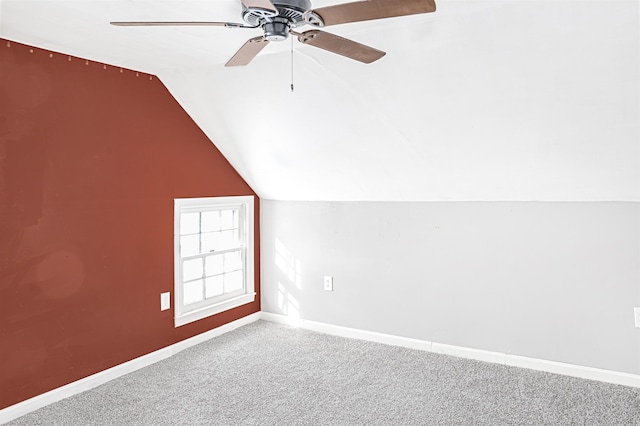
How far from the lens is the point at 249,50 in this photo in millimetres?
2191

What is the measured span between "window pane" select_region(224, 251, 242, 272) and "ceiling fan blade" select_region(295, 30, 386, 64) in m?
2.87

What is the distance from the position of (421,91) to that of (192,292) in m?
2.63

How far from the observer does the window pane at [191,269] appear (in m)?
4.12

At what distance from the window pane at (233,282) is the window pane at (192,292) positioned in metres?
0.34

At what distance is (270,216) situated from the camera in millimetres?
4766

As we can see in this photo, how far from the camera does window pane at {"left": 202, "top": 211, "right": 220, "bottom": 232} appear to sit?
4332mm

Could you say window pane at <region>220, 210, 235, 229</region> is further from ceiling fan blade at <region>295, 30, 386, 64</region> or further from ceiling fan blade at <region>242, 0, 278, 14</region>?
ceiling fan blade at <region>242, 0, 278, 14</region>

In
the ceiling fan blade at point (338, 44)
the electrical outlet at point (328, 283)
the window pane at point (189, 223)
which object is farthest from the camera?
the electrical outlet at point (328, 283)

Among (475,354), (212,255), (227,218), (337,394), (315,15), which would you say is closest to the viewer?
(315,15)

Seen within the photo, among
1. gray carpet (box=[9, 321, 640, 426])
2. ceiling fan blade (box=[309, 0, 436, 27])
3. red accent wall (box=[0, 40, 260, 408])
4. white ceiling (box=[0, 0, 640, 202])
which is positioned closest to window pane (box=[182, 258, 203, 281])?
red accent wall (box=[0, 40, 260, 408])

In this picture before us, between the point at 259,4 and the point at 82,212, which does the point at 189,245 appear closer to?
the point at 82,212

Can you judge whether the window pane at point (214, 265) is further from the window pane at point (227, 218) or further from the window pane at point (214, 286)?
the window pane at point (227, 218)

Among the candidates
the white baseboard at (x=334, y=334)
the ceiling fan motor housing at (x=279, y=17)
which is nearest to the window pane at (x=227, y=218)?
the white baseboard at (x=334, y=334)

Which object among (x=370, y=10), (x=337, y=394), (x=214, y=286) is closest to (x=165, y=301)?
(x=214, y=286)
